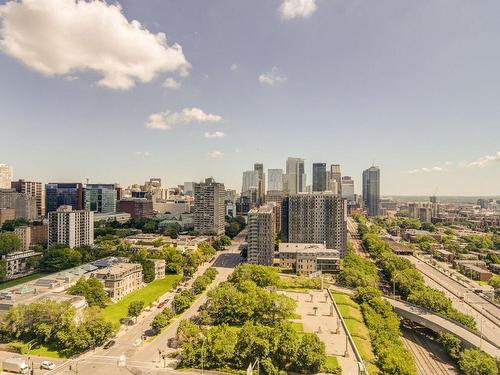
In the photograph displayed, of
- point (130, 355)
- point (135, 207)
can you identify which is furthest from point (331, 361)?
point (135, 207)

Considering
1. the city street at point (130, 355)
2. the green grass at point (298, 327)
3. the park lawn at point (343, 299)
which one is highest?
the park lawn at point (343, 299)

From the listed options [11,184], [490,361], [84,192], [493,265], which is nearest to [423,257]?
[493,265]

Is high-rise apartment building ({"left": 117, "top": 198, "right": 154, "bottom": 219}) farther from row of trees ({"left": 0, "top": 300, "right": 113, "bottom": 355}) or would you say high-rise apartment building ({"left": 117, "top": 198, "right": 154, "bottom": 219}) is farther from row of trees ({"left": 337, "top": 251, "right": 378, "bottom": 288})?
row of trees ({"left": 0, "top": 300, "right": 113, "bottom": 355})

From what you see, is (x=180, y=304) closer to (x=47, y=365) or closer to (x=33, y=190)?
(x=47, y=365)

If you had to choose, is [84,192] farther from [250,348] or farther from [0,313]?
[250,348]

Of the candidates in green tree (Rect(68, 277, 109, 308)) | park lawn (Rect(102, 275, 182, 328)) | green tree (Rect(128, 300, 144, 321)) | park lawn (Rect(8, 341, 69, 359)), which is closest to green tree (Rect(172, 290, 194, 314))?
green tree (Rect(128, 300, 144, 321))

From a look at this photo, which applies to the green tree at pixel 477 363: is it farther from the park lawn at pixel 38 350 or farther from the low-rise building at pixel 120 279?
the low-rise building at pixel 120 279

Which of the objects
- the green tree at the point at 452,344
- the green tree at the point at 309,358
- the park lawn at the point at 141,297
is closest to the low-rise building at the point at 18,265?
the park lawn at the point at 141,297

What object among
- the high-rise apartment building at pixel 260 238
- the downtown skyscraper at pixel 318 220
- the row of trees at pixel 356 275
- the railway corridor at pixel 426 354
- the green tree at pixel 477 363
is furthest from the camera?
the downtown skyscraper at pixel 318 220
